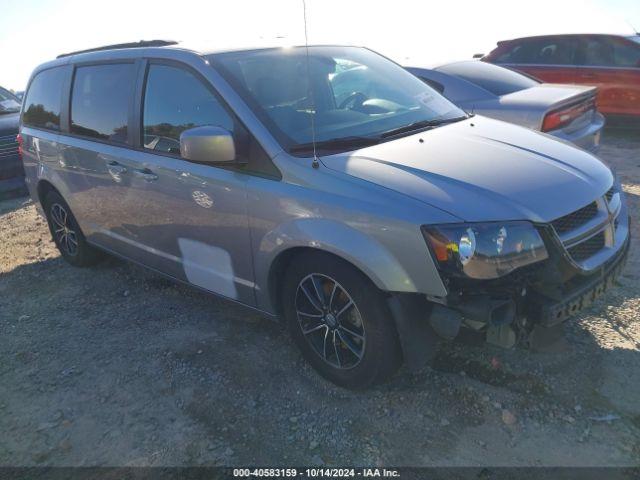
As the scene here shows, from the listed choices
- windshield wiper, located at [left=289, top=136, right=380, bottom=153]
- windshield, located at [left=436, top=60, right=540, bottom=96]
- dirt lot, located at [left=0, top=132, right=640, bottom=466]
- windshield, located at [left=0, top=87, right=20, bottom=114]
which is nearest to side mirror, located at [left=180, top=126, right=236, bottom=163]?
windshield wiper, located at [left=289, top=136, right=380, bottom=153]

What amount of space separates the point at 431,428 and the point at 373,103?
2.03 m

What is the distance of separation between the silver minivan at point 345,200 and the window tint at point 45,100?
644mm

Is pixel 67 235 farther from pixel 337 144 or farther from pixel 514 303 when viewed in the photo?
pixel 514 303

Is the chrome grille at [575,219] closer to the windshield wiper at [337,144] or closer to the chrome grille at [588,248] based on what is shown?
the chrome grille at [588,248]

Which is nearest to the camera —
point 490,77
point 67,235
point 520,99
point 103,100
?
point 103,100

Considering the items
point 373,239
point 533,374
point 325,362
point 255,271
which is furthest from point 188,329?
point 533,374

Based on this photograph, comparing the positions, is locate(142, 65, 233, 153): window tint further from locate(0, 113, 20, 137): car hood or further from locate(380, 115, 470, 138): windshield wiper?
locate(0, 113, 20, 137): car hood

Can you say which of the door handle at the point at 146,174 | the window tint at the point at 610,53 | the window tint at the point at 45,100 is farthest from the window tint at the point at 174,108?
the window tint at the point at 610,53

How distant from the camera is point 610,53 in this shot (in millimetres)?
8492

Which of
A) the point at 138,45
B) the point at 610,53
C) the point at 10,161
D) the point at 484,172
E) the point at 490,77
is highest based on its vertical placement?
the point at 138,45

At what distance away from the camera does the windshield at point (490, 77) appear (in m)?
5.88

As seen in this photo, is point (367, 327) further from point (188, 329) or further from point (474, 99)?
point (474, 99)

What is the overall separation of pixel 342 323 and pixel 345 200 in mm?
677

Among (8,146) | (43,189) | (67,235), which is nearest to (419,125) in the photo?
(67,235)
